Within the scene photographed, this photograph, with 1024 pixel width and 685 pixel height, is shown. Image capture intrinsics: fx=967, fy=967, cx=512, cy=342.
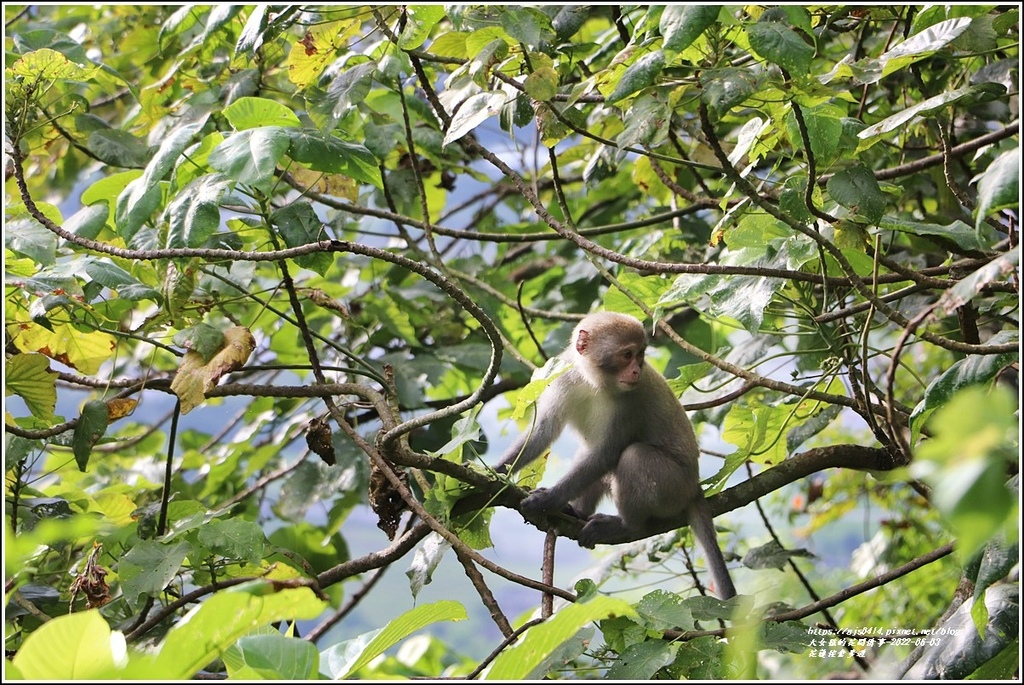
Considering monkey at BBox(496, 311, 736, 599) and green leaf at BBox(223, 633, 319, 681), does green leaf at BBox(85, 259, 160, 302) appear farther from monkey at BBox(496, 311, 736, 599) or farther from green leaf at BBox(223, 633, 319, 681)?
green leaf at BBox(223, 633, 319, 681)

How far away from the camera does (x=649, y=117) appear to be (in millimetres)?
3100

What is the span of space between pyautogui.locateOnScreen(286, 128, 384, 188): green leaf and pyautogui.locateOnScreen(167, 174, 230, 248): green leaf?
0.31m

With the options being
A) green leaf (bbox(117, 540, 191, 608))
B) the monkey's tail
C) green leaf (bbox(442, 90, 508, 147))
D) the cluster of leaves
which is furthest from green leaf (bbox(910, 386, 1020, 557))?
the monkey's tail

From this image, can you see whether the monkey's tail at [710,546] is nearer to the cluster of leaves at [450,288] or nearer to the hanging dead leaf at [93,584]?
the cluster of leaves at [450,288]

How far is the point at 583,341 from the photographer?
495 centimetres

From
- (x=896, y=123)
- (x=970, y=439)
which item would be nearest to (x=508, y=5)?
(x=896, y=123)

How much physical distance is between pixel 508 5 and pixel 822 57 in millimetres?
2098

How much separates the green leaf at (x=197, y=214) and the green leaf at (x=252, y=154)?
0.11m

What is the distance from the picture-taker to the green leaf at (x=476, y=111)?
124 inches

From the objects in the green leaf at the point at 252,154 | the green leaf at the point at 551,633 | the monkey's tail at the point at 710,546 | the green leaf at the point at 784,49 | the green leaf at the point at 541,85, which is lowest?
the monkey's tail at the point at 710,546

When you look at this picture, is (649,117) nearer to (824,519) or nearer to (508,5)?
(508,5)

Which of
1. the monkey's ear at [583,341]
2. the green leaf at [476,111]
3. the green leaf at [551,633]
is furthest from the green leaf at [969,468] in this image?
the monkey's ear at [583,341]

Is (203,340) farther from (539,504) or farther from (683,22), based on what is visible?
(683,22)

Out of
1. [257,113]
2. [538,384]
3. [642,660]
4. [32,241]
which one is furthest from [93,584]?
[642,660]
